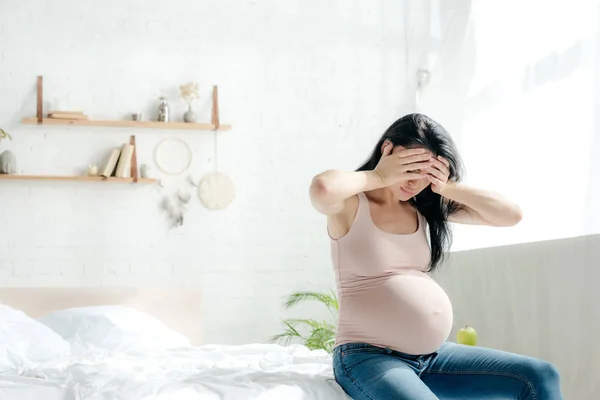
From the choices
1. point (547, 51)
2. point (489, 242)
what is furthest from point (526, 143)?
point (489, 242)

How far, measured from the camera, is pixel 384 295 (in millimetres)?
1922

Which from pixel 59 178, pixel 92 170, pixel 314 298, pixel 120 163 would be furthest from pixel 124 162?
pixel 314 298

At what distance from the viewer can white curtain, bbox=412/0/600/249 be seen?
269cm

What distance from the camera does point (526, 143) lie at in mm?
3121

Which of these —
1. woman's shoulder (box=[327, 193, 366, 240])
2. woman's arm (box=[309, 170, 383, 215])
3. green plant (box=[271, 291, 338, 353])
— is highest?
woman's arm (box=[309, 170, 383, 215])

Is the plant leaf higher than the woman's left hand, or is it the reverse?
the woman's left hand

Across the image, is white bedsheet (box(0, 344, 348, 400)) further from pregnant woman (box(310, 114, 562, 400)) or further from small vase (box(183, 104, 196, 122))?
small vase (box(183, 104, 196, 122))

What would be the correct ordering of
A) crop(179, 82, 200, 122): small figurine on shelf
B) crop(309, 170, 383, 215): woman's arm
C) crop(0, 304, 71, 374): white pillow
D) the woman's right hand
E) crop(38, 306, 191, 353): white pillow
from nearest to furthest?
crop(309, 170, 383, 215): woman's arm < the woman's right hand < crop(0, 304, 71, 374): white pillow < crop(38, 306, 191, 353): white pillow < crop(179, 82, 200, 122): small figurine on shelf

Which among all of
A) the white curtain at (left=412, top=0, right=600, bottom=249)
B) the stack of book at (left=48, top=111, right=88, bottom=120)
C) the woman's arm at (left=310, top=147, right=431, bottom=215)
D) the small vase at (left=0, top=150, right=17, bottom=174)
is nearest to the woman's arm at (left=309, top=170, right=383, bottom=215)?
the woman's arm at (left=310, top=147, right=431, bottom=215)

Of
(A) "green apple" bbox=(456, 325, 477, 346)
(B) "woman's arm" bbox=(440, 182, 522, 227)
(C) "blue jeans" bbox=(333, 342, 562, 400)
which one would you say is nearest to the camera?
(C) "blue jeans" bbox=(333, 342, 562, 400)

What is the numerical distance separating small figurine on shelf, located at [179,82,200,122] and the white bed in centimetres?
97

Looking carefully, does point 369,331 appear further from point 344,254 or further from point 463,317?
point 463,317

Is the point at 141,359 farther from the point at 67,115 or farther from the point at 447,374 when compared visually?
the point at 67,115

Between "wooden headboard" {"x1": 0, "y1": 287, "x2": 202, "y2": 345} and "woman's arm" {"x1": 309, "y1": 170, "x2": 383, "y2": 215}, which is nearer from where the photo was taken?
"woman's arm" {"x1": 309, "y1": 170, "x2": 383, "y2": 215}
